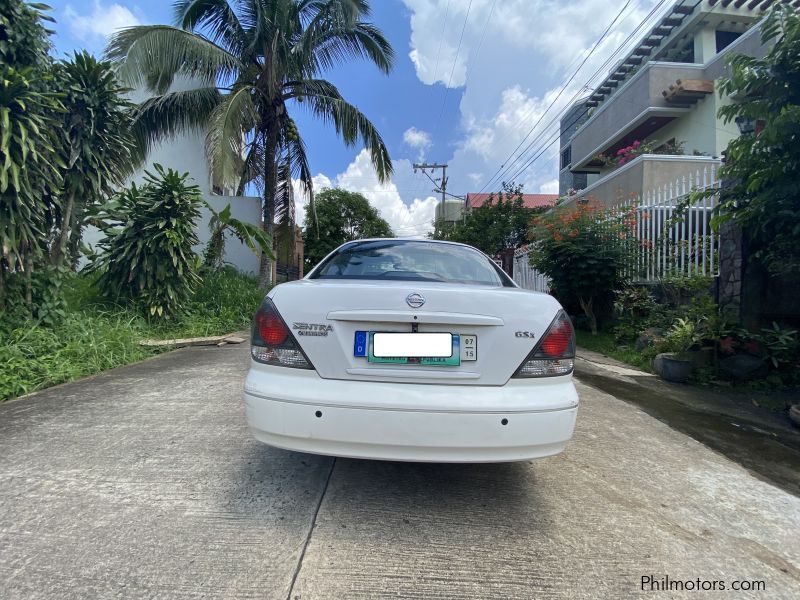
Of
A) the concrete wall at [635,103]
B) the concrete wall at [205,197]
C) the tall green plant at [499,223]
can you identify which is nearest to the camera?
the concrete wall at [205,197]

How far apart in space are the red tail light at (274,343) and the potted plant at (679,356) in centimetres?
477

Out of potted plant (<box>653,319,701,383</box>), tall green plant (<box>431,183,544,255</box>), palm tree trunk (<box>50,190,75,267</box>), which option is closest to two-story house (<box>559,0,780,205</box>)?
tall green plant (<box>431,183,544,255</box>)

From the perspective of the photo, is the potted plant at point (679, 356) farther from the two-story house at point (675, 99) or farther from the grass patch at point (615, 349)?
the two-story house at point (675, 99)

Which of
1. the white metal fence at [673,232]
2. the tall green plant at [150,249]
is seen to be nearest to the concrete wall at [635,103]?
the white metal fence at [673,232]

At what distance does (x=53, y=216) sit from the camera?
5.41 meters

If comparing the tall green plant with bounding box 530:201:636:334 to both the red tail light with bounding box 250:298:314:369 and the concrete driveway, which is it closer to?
the concrete driveway

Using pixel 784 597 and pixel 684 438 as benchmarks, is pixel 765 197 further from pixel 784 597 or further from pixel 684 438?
pixel 784 597

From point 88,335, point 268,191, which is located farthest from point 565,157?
point 88,335

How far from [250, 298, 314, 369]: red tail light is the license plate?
0.27m

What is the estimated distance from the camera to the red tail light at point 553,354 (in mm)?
2111

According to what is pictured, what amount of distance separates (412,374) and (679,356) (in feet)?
14.9

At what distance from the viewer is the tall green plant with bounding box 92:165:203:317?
6.73 metres

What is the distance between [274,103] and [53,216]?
6.78 meters

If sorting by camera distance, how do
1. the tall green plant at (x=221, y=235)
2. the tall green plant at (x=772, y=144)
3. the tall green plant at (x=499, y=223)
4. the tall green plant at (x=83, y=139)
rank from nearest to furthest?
the tall green plant at (x=772, y=144), the tall green plant at (x=83, y=139), the tall green plant at (x=221, y=235), the tall green plant at (x=499, y=223)
